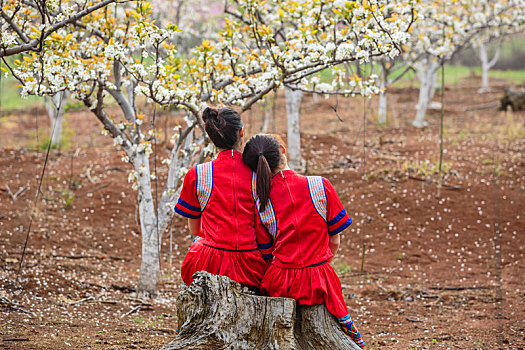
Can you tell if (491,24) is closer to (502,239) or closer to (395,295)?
→ (502,239)

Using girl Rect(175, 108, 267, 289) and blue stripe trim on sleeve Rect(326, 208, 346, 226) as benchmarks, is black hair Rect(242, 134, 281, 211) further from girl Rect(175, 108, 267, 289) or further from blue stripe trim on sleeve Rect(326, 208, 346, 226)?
blue stripe trim on sleeve Rect(326, 208, 346, 226)

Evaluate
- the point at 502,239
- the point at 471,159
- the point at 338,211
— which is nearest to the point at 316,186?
the point at 338,211

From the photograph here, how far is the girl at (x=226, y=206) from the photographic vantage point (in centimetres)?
316

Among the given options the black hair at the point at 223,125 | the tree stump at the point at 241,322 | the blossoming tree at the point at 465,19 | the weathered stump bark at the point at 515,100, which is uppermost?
the blossoming tree at the point at 465,19

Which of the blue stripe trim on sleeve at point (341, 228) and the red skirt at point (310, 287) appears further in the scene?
the blue stripe trim on sleeve at point (341, 228)

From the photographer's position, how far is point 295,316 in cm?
298

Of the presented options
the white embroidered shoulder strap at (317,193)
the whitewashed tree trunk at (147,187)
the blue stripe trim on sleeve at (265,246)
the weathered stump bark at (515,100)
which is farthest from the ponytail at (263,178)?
the weathered stump bark at (515,100)

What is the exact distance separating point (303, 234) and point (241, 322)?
636mm

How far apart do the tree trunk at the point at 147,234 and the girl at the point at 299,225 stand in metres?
3.08

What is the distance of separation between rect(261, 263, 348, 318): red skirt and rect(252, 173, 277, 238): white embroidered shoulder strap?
25 cm

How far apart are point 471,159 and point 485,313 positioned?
21.9ft

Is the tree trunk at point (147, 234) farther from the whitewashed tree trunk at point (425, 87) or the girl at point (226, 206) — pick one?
the whitewashed tree trunk at point (425, 87)

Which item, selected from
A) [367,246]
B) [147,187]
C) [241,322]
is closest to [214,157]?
[147,187]

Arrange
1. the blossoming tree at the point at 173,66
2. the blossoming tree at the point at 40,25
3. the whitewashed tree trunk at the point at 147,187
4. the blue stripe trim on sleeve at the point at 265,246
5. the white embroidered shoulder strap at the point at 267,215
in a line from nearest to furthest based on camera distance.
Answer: the white embroidered shoulder strap at the point at 267,215 → the blue stripe trim on sleeve at the point at 265,246 → the blossoming tree at the point at 40,25 → the blossoming tree at the point at 173,66 → the whitewashed tree trunk at the point at 147,187
